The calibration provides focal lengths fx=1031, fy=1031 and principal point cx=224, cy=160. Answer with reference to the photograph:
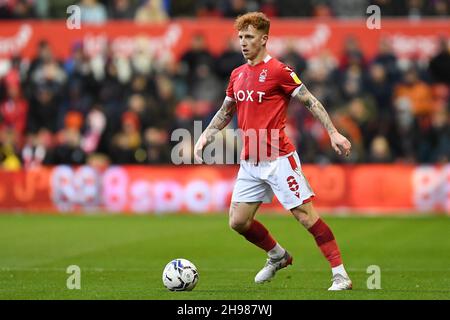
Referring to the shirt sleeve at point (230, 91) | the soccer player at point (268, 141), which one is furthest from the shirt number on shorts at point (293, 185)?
the shirt sleeve at point (230, 91)

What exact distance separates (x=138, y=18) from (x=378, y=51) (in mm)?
6172

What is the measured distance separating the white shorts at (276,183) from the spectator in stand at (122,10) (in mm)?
16066

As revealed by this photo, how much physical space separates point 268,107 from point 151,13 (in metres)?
16.1

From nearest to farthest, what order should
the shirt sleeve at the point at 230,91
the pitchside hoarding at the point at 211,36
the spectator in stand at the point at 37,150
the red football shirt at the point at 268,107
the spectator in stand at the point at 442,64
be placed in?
1. the red football shirt at the point at 268,107
2. the shirt sleeve at the point at 230,91
3. the spectator in stand at the point at 442,64
4. the spectator in stand at the point at 37,150
5. the pitchside hoarding at the point at 211,36

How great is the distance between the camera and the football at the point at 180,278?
10.6 m

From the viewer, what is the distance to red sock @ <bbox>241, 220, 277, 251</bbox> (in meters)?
11.3

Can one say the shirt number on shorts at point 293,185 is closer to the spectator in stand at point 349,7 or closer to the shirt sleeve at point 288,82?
the shirt sleeve at point 288,82

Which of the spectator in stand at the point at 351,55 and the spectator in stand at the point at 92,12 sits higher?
the spectator in stand at the point at 92,12

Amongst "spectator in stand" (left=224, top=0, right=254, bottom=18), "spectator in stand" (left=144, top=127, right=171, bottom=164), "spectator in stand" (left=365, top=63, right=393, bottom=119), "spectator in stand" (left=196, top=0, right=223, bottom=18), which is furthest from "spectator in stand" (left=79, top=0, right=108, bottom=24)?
"spectator in stand" (left=365, top=63, right=393, bottom=119)

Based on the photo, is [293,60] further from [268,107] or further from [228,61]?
[268,107]

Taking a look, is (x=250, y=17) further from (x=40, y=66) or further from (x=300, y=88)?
(x=40, y=66)

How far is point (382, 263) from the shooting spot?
14.2m

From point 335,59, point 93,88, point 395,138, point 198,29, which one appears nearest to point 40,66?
point 93,88

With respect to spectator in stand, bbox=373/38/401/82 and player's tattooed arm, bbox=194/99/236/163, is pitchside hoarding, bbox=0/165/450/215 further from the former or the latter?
player's tattooed arm, bbox=194/99/236/163
